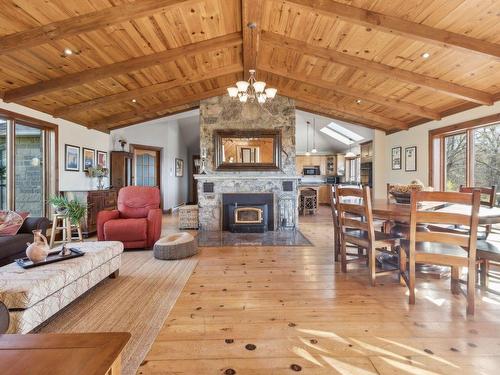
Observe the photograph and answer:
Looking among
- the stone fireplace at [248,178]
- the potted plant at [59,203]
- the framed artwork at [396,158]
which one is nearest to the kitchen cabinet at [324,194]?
the framed artwork at [396,158]

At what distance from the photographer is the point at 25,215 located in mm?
Answer: 3217

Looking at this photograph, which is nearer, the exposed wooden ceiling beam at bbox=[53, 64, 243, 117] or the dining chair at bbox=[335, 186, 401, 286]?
the dining chair at bbox=[335, 186, 401, 286]

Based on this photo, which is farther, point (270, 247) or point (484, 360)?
point (270, 247)

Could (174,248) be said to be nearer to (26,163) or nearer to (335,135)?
(26,163)

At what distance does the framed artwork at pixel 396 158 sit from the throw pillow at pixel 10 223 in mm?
7115

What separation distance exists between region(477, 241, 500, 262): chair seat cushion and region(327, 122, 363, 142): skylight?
20.3 ft

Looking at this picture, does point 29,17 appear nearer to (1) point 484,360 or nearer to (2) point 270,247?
(2) point 270,247

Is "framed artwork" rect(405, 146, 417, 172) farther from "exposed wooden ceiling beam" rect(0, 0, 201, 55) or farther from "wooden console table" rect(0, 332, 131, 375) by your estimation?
"wooden console table" rect(0, 332, 131, 375)

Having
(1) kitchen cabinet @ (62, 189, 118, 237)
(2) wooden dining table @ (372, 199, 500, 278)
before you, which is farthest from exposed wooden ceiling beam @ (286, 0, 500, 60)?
(1) kitchen cabinet @ (62, 189, 118, 237)

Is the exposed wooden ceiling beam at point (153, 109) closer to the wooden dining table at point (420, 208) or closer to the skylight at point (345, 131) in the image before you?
the wooden dining table at point (420, 208)

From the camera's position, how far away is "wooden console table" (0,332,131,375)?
0.77m

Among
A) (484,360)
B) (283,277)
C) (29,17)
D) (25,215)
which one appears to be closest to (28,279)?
(25,215)

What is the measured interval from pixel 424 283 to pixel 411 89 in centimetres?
332

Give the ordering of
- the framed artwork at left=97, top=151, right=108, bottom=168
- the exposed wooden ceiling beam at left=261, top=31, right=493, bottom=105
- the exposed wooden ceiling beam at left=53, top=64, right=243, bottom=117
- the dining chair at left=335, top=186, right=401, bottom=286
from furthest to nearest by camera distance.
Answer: the framed artwork at left=97, top=151, right=108, bottom=168, the exposed wooden ceiling beam at left=53, top=64, right=243, bottom=117, the exposed wooden ceiling beam at left=261, top=31, right=493, bottom=105, the dining chair at left=335, top=186, right=401, bottom=286
